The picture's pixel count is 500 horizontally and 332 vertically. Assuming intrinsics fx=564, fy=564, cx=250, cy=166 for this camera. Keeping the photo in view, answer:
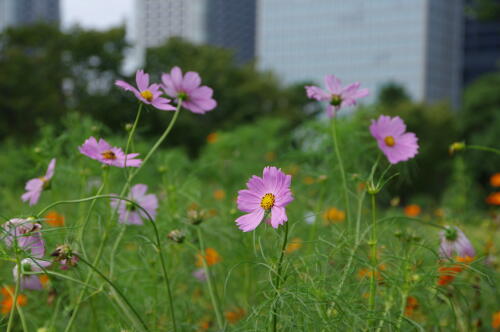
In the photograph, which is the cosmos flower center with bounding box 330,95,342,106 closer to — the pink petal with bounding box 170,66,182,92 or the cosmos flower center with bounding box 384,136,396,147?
the cosmos flower center with bounding box 384,136,396,147

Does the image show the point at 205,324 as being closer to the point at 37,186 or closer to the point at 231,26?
the point at 37,186

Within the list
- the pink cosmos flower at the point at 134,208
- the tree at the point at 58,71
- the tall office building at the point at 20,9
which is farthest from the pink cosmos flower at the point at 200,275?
the tall office building at the point at 20,9

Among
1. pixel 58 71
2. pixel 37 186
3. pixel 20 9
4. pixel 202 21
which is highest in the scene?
pixel 20 9

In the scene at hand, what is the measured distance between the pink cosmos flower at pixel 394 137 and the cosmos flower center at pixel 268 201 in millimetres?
321

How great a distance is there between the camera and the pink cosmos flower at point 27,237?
64cm

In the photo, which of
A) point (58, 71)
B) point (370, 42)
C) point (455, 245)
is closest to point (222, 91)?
point (58, 71)

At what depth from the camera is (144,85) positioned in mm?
747

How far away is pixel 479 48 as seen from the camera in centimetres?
4522

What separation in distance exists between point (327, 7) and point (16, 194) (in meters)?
47.7

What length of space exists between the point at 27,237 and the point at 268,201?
0.29m

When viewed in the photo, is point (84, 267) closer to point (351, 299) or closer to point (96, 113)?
point (351, 299)

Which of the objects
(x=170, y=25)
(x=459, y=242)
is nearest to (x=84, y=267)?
(x=459, y=242)

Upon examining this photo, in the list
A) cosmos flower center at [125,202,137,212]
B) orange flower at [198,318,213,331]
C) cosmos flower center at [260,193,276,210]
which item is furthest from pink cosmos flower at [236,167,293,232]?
orange flower at [198,318,213,331]

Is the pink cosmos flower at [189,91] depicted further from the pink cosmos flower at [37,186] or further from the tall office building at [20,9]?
the tall office building at [20,9]
